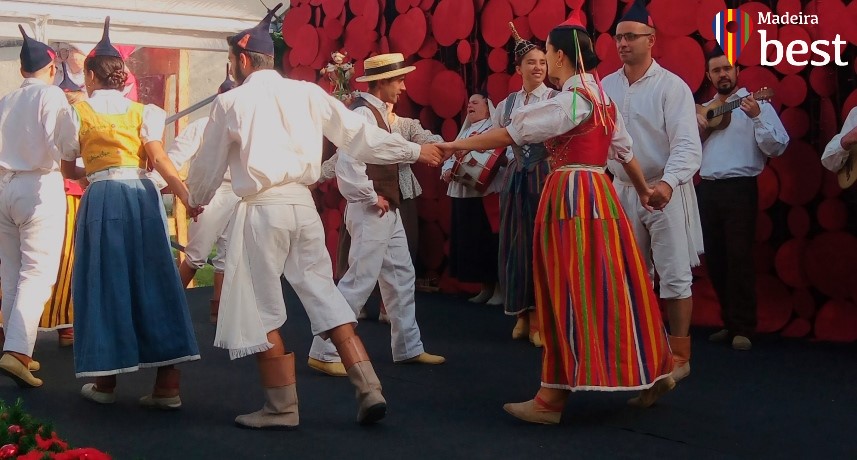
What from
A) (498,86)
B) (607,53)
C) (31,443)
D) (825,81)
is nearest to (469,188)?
(498,86)

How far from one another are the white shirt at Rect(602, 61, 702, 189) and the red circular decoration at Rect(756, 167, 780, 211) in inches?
55.8

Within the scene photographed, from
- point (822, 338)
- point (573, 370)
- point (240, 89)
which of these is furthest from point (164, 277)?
point (822, 338)

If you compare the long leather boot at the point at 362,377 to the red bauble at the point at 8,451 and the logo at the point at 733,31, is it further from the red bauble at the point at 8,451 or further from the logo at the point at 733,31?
the logo at the point at 733,31

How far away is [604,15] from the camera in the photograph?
6.57 m

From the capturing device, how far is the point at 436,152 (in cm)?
399

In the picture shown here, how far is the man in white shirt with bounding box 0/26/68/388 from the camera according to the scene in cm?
489

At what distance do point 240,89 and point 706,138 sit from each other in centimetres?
303

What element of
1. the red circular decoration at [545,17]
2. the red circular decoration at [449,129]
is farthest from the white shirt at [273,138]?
the red circular decoration at [449,129]

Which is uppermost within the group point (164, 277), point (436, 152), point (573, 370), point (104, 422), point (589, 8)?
point (589, 8)

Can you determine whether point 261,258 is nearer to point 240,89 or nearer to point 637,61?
point 240,89

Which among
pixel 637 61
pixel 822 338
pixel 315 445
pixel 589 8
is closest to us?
pixel 315 445

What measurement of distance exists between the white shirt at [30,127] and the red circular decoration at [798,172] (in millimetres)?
3818

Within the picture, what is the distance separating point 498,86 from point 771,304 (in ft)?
8.18

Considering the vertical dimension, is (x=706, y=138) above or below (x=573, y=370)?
above
